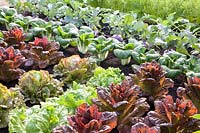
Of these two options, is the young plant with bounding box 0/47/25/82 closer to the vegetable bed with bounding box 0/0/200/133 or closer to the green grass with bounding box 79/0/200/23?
the vegetable bed with bounding box 0/0/200/133

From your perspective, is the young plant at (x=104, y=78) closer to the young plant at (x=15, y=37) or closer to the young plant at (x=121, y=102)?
the young plant at (x=121, y=102)

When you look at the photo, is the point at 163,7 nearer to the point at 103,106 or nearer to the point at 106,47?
the point at 106,47

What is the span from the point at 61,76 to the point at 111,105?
1.06 metres

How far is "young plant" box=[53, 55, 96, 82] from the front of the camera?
3.49 metres

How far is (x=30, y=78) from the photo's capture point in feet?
10.4

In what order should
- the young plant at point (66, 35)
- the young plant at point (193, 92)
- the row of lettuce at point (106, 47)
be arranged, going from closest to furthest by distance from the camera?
the young plant at point (193, 92) < the row of lettuce at point (106, 47) < the young plant at point (66, 35)

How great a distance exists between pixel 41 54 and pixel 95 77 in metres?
0.66

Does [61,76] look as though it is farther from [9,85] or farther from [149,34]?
[149,34]

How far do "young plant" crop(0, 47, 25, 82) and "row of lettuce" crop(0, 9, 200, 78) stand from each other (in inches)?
9.9

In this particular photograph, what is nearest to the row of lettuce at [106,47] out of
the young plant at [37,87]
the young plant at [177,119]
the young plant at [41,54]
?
the young plant at [41,54]

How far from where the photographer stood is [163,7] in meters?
5.45

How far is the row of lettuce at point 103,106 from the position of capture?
7.73 feet

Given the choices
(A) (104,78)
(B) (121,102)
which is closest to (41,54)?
(A) (104,78)

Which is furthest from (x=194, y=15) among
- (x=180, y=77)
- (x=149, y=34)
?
(x=180, y=77)
